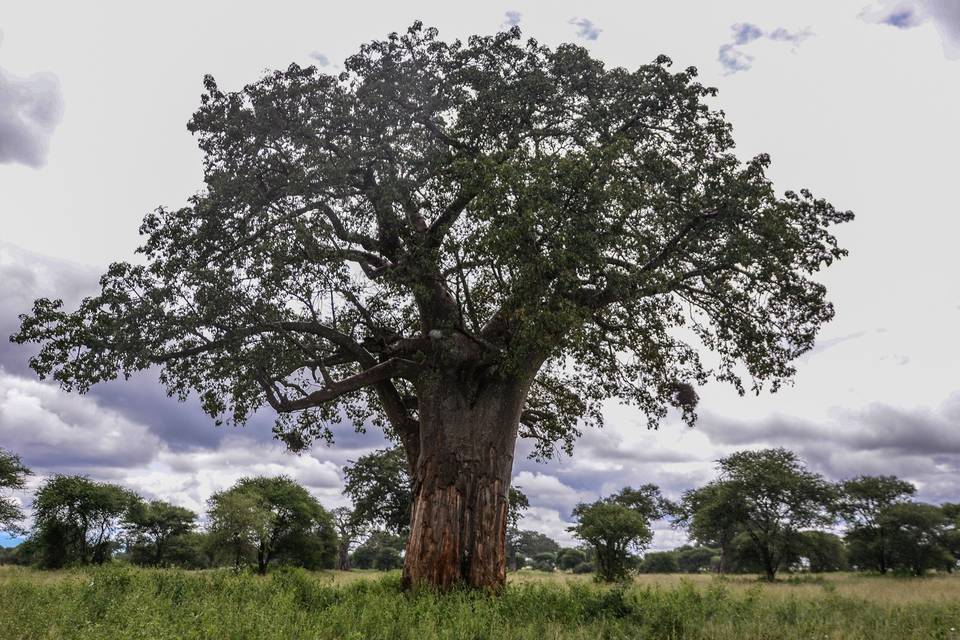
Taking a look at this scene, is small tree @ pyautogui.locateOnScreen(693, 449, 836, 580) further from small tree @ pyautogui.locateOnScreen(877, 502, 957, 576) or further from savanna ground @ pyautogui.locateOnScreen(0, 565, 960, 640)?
savanna ground @ pyautogui.locateOnScreen(0, 565, 960, 640)

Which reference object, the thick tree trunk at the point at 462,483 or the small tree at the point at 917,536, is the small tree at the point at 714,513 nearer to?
the small tree at the point at 917,536

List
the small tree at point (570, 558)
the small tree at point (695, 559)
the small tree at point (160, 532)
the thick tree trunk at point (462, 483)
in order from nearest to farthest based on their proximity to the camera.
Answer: the thick tree trunk at point (462, 483) → the small tree at point (160, 532) → the small tree at point (695, 559) → the small tree at point (570, 558)

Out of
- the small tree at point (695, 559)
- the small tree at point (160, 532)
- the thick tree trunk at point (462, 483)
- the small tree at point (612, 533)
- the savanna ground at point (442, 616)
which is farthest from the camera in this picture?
the small tree at point (695, 559)

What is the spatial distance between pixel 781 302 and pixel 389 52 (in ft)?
36.5

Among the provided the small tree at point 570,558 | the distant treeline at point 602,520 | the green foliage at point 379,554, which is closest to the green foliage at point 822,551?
the distant treeline at point 602,520

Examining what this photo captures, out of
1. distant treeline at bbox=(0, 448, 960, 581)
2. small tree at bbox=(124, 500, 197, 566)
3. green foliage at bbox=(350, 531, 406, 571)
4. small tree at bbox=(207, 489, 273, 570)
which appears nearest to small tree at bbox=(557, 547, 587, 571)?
green foliage at bbox=(350, 531, 406, 571)

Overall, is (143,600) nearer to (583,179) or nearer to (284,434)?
(284,434)

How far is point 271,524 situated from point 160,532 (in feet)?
59.2

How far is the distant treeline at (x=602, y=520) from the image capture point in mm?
35156

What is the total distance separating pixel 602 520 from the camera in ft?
111

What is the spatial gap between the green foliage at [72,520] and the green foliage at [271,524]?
861 centimetres

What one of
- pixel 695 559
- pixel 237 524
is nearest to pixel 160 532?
pixel 237 524

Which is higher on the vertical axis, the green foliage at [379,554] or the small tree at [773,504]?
the small tree at [773,504]

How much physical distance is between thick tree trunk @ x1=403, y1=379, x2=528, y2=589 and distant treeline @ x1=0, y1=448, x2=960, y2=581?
2197 cm
